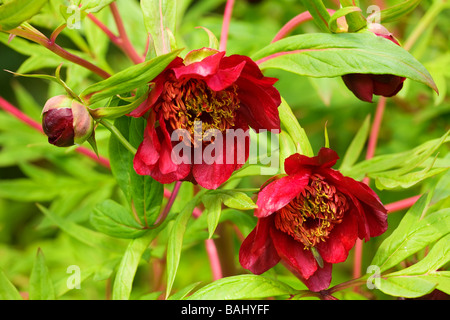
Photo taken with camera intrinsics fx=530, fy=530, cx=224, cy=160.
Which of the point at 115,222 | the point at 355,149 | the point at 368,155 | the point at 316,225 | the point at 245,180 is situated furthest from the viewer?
the point at 245,180

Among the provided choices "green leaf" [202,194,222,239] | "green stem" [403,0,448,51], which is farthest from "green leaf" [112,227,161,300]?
"green stem" [403,0,448,51]

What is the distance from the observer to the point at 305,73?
706 mm

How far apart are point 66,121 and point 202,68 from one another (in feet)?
0.58

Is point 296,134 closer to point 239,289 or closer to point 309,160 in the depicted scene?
point 309,160

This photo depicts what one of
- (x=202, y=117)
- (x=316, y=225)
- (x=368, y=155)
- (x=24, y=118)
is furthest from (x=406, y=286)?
(x=24, y=118)

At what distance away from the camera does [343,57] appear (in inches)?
27.0

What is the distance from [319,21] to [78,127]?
36 cm

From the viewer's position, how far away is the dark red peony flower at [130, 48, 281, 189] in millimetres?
646

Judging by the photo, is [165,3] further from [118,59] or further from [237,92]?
[118,59]

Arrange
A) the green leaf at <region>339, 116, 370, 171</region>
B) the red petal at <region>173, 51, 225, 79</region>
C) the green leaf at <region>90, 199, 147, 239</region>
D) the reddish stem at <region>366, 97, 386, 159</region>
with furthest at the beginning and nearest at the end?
1. the reddish stem at <region>366, 97, 386, 159</region>
2. the green leaf at <region>339, 116, 370, 171</region>
3. the green leaf at <region>90, 199, 147, 239</region>
4. the red petal at <region>173, 51, 225, 79</region>

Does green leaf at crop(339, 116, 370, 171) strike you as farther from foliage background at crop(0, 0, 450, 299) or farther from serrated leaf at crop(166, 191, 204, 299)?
serrated leaf at crop(166, 191, 204, 299)

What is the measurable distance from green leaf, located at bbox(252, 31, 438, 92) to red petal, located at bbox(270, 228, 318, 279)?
0.22 meters

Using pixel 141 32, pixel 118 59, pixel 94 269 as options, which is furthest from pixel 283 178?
pixel 118 59

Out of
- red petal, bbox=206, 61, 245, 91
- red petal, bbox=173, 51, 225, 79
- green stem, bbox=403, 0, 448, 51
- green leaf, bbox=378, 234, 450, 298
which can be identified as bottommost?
green leaf, bbox=378, 234, 450, 298
